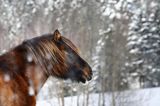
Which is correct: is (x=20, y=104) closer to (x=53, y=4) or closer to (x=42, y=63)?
(x=42, y=63)

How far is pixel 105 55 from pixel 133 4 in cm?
389

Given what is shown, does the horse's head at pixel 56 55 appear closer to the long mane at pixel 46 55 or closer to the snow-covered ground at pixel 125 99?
the long mane at pixel 46 55

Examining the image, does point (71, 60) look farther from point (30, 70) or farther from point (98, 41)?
point (98, 41)

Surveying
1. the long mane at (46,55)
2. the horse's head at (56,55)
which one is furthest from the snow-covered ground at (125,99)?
the long mane at (46,55)

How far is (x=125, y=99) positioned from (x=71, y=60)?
7.23 m

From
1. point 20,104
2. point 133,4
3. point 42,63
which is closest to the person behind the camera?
point 20,104

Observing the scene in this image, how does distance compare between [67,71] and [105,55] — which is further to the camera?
[105,55]

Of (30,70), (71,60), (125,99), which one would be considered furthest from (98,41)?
(30,70)

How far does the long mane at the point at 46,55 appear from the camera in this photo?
3660mm

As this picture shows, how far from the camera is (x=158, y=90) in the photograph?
1307cm

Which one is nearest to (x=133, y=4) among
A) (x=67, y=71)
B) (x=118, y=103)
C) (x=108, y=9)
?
(x=108, y=9)

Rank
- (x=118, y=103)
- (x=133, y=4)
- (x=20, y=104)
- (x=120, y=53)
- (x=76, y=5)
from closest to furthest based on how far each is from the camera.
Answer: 1. (x=20, y=104)
2. (x=118, y=103)
3. (x=120, y=53)
4. (x=76, y=5)
5. (x=133, y=4)

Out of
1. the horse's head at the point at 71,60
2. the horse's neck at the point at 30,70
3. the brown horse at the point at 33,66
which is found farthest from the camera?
the horse's head at the point at 71,60

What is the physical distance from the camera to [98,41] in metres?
11.5
